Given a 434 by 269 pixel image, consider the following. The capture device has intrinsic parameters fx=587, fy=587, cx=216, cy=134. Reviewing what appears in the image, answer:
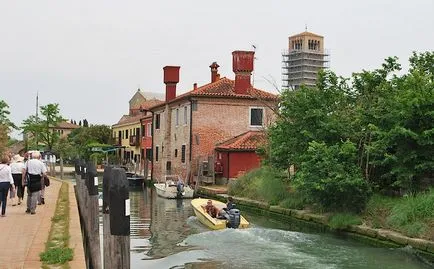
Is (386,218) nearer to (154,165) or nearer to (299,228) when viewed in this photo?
(299,228)

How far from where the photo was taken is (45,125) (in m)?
58.0

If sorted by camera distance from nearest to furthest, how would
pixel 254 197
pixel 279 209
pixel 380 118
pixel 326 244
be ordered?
pixel 326 244
pixel 380 118
pixel 279 209
pixel 254 197

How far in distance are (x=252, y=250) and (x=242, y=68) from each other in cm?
2524

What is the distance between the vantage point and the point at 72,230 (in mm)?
11320

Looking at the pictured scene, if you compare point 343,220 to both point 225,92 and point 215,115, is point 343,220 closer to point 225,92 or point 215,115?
point 215,115

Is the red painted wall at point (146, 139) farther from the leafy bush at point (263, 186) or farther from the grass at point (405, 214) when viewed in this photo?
the grass at point (405, 214)

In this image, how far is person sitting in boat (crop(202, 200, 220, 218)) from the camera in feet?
70.9

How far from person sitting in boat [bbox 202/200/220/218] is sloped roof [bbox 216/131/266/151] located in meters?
12.8

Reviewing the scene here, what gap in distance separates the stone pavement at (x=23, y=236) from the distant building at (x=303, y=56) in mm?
145482

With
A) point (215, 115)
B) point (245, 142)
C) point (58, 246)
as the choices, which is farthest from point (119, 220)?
point (215, 115)

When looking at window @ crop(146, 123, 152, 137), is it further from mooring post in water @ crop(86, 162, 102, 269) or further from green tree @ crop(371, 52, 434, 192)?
mooring post in water @ crop(86, 162, 102, 269)

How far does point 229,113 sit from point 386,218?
871 inches

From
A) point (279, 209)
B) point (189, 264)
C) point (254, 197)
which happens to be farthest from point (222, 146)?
point (189, 264)

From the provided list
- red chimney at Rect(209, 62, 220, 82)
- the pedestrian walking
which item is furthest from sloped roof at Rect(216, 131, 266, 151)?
the pedestrian walking
